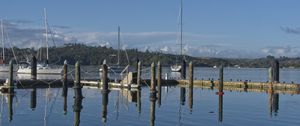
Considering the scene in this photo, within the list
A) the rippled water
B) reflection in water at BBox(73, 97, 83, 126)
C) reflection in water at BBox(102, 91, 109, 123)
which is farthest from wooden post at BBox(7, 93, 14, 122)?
reflection in water at BBox(102, 91, 109, 123)

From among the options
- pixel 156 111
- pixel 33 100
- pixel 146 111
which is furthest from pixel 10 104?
pixel 156 111

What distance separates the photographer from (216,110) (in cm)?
4319

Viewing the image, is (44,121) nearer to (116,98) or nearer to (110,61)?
(116,98)

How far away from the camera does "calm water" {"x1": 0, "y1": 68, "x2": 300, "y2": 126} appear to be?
1389 inches

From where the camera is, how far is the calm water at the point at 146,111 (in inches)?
1389

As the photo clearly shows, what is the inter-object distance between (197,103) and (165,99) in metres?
4.11

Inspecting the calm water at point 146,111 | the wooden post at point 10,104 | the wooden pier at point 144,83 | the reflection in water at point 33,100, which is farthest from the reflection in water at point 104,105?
the wooden post at point 10,104

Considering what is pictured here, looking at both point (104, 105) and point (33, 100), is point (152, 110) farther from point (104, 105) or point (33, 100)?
point (33, 100)

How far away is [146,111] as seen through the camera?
41.4 metres

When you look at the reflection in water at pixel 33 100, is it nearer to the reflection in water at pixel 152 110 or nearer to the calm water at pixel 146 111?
the calm water at pixel 146 111

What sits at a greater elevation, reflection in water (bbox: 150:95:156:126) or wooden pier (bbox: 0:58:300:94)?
wooden pier (bbox: 0:58:300:94)

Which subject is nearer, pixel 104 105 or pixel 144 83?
pixel 104 105

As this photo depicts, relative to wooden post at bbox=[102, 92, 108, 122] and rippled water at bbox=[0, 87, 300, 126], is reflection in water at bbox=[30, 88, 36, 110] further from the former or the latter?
wooden post at bbox=[102, 92, 108, 122]

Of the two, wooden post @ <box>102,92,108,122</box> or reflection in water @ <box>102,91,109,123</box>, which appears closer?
reflection in water @ <box>102,91,109,123</box>
